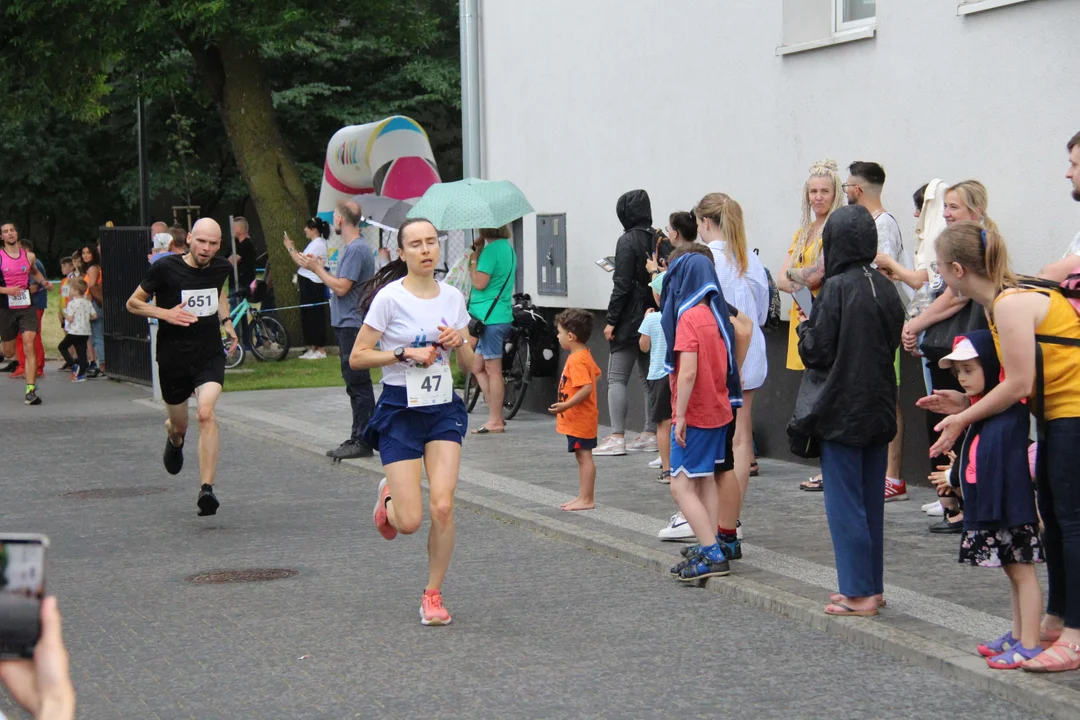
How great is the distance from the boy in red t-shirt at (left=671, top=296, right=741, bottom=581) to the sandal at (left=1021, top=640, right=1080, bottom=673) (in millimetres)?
2234

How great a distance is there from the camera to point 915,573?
25.3 ft

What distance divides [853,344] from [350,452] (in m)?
7.11

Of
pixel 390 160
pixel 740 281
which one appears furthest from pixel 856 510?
pixel 390 160

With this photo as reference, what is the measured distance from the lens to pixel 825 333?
6777mm

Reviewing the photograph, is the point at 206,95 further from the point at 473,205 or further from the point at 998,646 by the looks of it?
the point at 998,646

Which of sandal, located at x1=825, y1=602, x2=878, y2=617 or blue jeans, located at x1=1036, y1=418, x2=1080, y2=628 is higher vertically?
blue jeans, located at x1=1036, y1=418, x2=1080, y2=628

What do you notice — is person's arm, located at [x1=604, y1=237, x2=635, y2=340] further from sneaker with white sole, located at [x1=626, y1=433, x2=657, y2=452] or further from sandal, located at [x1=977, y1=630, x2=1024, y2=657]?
sandal, located at [x1=977, y1=630, x2=1024, y2=657]

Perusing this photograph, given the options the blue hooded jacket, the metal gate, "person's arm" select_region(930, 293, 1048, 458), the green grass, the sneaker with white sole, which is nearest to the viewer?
"person's arm" select_region(930, 293, 1048, 458)

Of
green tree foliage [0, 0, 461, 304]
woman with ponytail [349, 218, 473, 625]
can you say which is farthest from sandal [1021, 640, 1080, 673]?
green tree foliage [0, 0, 461, 304]

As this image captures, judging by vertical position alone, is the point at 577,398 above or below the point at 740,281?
below

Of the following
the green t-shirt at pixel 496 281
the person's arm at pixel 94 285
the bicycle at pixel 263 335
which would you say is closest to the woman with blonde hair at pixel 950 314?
the green t-shirt at pixel 496 281

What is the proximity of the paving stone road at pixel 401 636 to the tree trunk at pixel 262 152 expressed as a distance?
15481 millimetres

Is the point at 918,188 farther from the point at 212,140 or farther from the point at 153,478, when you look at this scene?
the point at 212,140

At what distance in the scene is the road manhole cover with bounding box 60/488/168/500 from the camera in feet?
37.7
